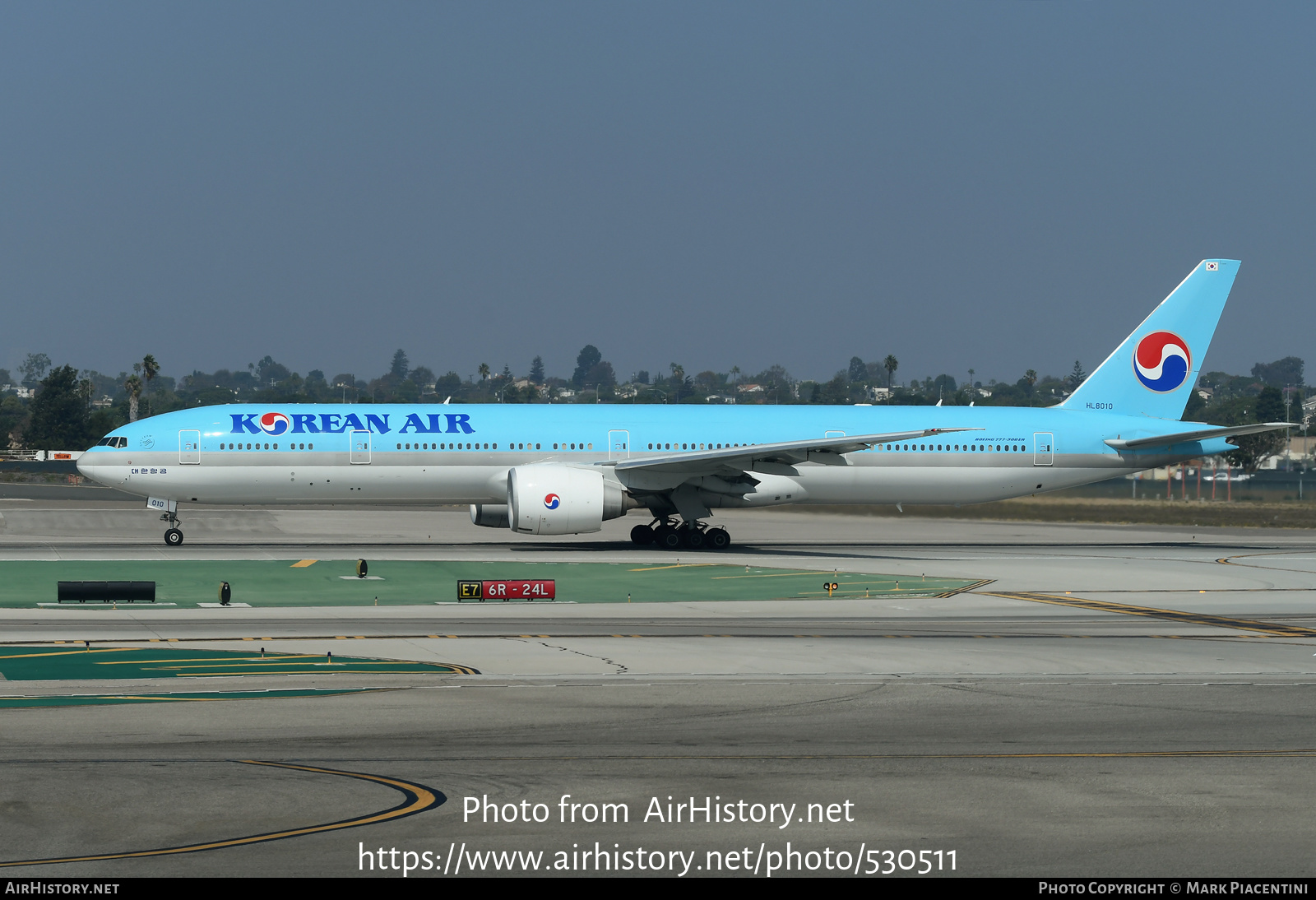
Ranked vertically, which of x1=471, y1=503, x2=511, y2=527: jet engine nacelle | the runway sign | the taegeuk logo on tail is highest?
the taegeuk logo on tail

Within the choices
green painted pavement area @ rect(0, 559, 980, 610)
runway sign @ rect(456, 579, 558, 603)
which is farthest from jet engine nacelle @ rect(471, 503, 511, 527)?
runway sign @ rect(456, 579, 558, 603)

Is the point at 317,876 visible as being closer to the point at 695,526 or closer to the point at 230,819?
the point at 230,819

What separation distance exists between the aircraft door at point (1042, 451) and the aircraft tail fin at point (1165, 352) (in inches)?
127

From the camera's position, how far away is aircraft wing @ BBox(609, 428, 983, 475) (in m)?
40.1

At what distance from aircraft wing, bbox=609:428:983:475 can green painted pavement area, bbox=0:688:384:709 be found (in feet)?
77.4

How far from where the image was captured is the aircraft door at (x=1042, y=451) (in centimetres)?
4666

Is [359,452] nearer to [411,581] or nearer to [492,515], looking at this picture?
[492,515]

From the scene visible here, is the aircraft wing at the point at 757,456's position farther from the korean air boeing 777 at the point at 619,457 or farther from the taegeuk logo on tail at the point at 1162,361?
the taegeuk logo on tail at the point at 1162,361

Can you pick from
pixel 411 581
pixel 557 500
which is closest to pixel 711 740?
pixel 411 581

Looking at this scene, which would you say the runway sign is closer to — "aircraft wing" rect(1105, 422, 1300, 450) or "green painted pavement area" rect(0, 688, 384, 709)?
"green painted pavement area" rect(0, 688, 384, 709)

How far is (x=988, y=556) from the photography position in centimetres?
4241

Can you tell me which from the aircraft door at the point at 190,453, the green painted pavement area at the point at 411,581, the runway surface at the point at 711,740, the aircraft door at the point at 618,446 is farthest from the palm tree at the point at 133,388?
the runway surface at the point at 711,740

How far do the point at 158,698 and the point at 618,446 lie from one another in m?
27.4

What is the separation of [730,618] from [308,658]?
962 centimetres
